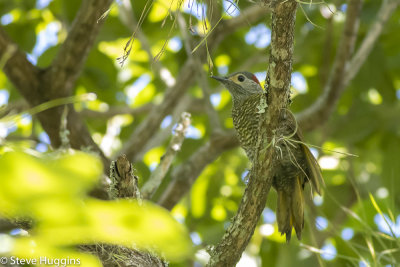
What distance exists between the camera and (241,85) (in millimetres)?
4359

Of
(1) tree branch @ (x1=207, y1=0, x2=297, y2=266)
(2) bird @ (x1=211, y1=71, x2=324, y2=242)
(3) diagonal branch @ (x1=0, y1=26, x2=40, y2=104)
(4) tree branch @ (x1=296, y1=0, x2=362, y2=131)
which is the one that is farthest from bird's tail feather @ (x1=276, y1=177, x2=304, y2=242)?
(3) diagonal branch @ (x1=0, y1=26, x2=40, y2=104)

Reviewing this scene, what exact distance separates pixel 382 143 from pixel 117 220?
435 cm

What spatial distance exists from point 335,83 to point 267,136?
7.94 ft

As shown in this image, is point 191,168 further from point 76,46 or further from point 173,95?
point 76,46

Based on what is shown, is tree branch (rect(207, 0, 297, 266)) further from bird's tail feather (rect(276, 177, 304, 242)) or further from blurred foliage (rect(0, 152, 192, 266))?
blurred foliage (rect(0, 152, 192, 266))

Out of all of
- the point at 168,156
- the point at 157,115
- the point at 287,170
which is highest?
the point at 157,115

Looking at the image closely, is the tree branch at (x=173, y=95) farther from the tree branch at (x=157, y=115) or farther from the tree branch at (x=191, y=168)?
the tree branch at (x=191, y=168)

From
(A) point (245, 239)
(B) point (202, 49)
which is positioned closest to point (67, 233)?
(A) point (245, 239)

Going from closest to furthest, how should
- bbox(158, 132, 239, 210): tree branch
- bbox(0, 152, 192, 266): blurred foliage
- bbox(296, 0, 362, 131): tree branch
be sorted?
bbox(0, 152, 192, 266): blurred foliage
bbox(158, 132, 239, 210): tree branch
bbox(296, 0, 362, 131): tree branch

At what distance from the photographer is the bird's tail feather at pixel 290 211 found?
11.2ft

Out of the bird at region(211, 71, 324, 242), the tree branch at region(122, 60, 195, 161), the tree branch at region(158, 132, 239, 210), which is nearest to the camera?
the bird at region(211, 71, 324, 242)

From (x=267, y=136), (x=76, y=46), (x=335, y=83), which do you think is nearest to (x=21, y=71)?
(x=76, y=46)

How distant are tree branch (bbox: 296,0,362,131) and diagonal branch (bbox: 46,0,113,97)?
1.88 metres

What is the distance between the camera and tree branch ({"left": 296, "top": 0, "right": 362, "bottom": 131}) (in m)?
4.41
